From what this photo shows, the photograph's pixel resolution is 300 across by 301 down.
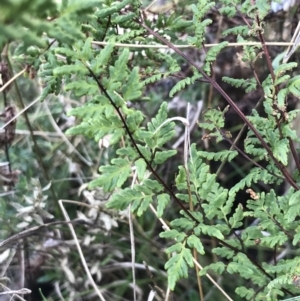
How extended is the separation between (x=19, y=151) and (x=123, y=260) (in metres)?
0.37

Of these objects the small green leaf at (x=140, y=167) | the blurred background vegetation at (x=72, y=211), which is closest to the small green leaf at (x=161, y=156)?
the small green leaf at (x=140, y=167)

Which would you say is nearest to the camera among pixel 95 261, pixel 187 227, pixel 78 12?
pixel 78 12

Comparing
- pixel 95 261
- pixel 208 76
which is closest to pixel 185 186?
pixel 208 76

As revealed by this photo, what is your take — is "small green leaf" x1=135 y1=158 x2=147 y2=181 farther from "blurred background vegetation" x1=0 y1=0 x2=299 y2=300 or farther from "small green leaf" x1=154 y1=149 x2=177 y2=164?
"blurred background vegetation" x1=0 y1=0 x2=299 y2=300

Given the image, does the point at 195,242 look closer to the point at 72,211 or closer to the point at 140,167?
the point at 140,167

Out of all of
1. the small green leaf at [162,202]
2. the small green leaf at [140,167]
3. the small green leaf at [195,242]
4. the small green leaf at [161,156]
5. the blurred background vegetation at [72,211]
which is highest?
the small green leaf at [140,167]

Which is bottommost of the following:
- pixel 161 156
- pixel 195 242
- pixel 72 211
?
pixel 72 211

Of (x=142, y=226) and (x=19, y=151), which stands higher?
(x=19, y=151)

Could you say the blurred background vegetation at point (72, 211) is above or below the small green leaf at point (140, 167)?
below

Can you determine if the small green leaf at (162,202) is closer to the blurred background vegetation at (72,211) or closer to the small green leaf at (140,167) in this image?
the small green leaf at (140,167)

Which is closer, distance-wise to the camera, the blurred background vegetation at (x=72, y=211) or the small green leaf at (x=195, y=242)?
the small green leaf at (x=195, y=242)

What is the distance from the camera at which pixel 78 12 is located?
0.43 metres

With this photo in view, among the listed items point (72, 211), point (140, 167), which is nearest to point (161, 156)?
point (140, 167)

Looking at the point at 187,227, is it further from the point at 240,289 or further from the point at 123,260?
the point at 123,260
